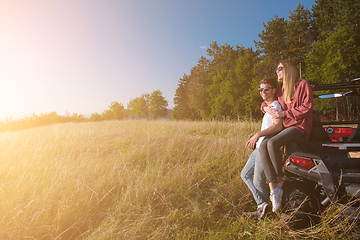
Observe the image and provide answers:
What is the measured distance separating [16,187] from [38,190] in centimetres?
34

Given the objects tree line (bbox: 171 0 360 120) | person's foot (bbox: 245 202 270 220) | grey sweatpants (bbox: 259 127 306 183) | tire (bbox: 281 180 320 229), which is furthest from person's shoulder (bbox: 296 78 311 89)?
tree line (bbox: 171 0 360 120)

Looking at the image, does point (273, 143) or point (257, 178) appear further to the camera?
point (257, 178)

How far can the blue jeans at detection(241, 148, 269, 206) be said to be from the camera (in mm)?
2660

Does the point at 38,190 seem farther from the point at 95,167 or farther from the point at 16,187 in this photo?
the point at 95,167

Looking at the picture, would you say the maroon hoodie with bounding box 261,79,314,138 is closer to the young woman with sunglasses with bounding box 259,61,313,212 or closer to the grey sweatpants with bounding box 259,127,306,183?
the young woman with sunglasses with bounding box 259,61,313,212

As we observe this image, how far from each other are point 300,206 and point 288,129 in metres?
0.95

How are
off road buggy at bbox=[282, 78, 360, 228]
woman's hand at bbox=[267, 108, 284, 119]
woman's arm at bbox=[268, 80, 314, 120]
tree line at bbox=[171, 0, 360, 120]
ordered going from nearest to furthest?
off road buggy at bbox=[282, 78, 360, 228], woman's arm at bbox=[268, 80, 314, 120], woman's hand at bbox=[267, 108, 284, 119], tree line at bbox=[171, 0, 360, 120]

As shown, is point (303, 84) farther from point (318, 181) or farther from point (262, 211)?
point (262, 211)

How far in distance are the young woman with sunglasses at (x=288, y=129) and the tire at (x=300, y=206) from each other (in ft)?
A: 0.34

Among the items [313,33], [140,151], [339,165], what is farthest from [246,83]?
[339,165]

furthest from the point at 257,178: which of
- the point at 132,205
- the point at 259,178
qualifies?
the point at 132,205

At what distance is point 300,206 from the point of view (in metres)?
2.26

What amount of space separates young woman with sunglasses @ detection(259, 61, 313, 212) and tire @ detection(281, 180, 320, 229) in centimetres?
10

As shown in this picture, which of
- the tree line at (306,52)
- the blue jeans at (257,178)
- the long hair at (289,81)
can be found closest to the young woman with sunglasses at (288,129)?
the long hair at (289,81)
